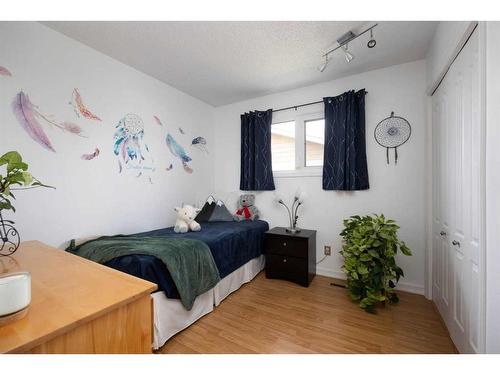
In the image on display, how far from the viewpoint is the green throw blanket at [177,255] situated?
1542 millimetres

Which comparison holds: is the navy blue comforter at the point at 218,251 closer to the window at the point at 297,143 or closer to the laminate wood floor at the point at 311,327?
the laminate wood floor at the point at 311,327

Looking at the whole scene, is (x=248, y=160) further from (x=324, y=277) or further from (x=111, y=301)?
(x=111, y=301)

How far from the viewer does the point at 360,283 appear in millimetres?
2025

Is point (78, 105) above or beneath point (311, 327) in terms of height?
above

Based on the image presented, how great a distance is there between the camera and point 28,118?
163cm

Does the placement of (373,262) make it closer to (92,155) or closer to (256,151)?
(256,151)

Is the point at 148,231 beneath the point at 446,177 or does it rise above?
beneath

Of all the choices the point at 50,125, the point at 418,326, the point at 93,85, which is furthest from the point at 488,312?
the point at 93,85

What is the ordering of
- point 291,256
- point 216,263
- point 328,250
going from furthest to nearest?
point 328,250
point 291,256
point 216,263

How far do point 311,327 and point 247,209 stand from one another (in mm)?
1730

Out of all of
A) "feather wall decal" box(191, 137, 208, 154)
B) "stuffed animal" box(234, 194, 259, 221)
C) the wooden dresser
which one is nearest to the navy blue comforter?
"stuffed animal" box(234, 194, 259, 221)

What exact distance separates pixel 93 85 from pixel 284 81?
2.16m

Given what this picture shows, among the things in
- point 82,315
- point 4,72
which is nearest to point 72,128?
point 4,72
